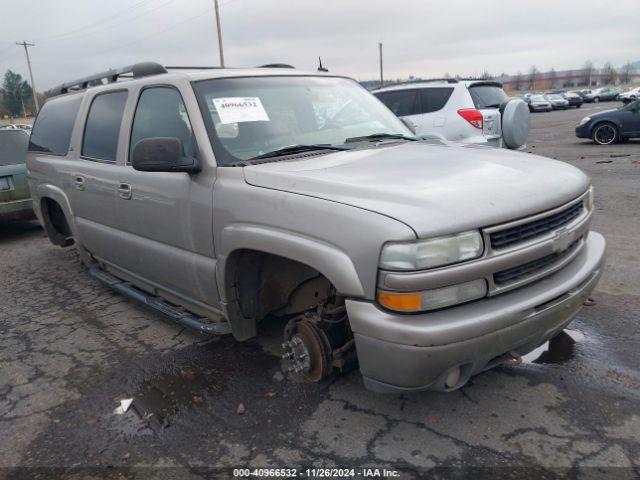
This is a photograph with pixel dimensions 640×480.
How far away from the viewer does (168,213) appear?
132 inches

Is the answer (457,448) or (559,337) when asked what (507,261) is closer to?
(457,448)

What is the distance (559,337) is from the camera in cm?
354

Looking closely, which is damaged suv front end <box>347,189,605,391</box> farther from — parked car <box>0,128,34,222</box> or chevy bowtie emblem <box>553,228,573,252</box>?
parked car <box>0,128,34,222</box>

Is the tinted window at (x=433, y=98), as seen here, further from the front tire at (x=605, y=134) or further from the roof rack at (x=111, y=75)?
the front tire at (x=605, y=134)

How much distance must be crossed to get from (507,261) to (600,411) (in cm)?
111

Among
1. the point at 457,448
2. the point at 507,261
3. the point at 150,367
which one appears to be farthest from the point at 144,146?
the point at 457,448

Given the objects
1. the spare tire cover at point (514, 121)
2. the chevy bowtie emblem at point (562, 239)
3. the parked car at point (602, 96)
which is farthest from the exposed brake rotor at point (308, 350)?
the parked car at point (602, 96)

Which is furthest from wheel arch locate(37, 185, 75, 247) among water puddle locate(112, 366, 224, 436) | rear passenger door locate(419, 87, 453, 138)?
rear passenger door locate(419, 87, 453, 138)

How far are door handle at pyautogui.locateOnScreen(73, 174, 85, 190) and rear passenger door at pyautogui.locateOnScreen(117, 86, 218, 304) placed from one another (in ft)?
2.42

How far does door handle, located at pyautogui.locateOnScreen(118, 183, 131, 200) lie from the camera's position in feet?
12.3

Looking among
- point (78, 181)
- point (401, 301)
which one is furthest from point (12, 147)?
point (401, 301)

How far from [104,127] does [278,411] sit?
278cm

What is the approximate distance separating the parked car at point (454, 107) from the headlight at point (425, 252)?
646 centimetres

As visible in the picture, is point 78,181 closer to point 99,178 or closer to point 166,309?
point 99,178
